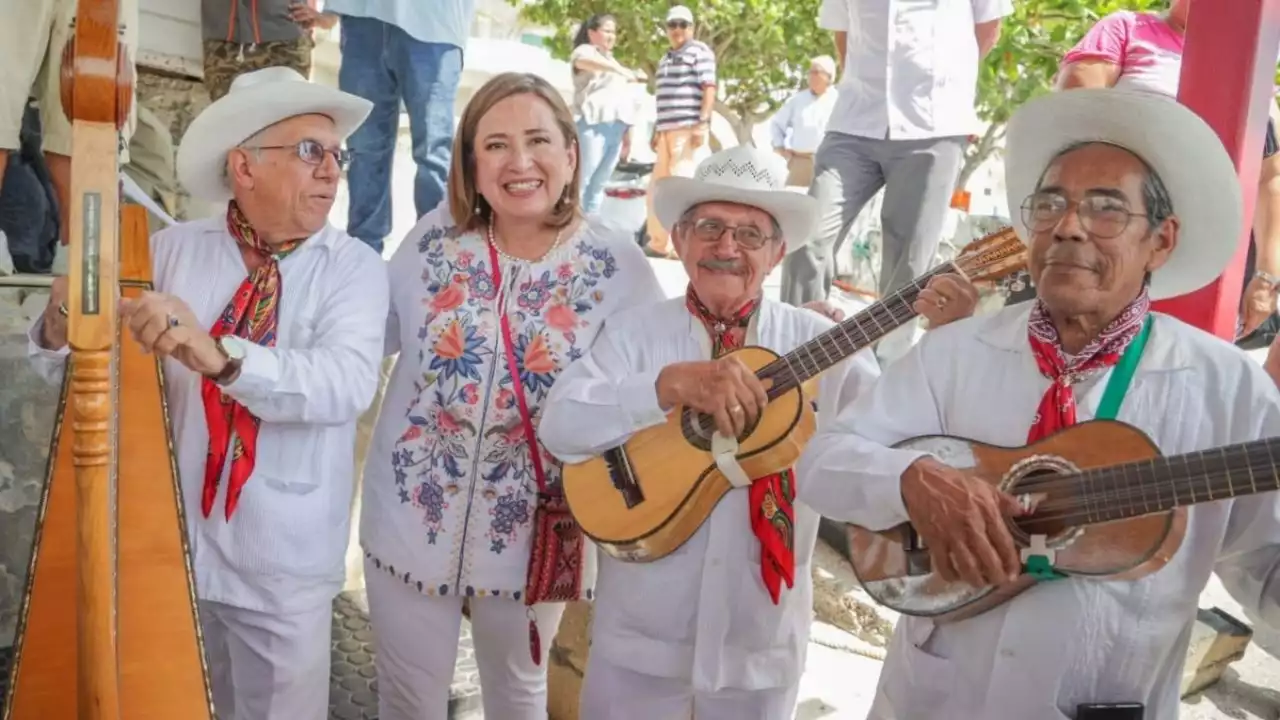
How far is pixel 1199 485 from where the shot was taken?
150 cm

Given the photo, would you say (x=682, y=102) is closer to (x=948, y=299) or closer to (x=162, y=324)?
(x=948, y=299)

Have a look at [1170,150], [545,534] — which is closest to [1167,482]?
[1170,150]

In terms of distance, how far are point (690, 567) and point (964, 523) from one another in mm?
825

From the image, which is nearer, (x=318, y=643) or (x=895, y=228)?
(x=318, y=643)

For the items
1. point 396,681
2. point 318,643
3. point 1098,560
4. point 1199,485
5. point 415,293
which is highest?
point 415,293

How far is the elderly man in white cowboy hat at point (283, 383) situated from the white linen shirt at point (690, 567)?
518 mm

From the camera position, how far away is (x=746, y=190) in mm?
2396

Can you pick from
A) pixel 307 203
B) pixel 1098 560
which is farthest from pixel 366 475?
pixel 1098 560

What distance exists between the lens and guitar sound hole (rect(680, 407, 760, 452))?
7.79 feet

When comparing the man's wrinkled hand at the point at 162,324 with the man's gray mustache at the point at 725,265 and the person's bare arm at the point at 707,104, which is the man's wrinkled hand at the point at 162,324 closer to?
the man's gray mustache at the point at 725,265

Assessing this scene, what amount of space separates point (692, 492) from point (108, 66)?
148 cm

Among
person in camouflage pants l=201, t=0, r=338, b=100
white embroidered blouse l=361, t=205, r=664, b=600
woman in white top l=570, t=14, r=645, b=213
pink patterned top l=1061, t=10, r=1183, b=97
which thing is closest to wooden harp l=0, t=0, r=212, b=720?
white embroidered blouse l=361, t=205, r=664, b=600

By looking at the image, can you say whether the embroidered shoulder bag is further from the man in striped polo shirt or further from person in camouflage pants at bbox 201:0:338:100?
the man in striped polo shirt

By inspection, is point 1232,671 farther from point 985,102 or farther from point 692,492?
point 985,102
